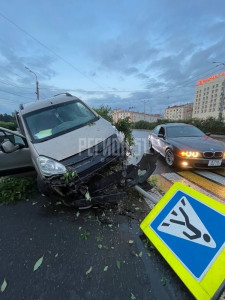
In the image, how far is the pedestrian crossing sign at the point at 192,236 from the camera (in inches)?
56.2

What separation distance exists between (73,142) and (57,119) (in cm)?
116

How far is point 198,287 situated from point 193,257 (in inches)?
8.9

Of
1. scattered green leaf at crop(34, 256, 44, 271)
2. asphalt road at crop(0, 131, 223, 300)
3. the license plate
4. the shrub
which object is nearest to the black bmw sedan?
the license plate

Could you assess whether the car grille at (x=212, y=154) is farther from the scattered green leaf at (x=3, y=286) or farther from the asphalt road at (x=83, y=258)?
the scattered green leaf at (x=3, y=286)

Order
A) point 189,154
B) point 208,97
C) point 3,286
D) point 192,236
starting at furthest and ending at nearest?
point 208,97, point 189,154, point 3,286, point 192,236

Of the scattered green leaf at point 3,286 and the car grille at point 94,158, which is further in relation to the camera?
the car grille at point 94,158

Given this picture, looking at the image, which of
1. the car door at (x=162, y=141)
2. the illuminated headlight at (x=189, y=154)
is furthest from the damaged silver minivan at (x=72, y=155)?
the car door at (x=162, y=141)

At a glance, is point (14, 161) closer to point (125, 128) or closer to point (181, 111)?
point (125, 128)

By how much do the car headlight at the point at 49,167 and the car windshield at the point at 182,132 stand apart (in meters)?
4.74

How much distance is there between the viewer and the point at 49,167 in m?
2.71

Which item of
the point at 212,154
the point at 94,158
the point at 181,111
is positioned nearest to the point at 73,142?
the point at 94,158

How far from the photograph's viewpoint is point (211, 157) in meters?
4.75

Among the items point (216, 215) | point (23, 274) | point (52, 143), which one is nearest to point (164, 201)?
point (216, 215)

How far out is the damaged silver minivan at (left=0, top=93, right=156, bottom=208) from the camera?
2.67m
